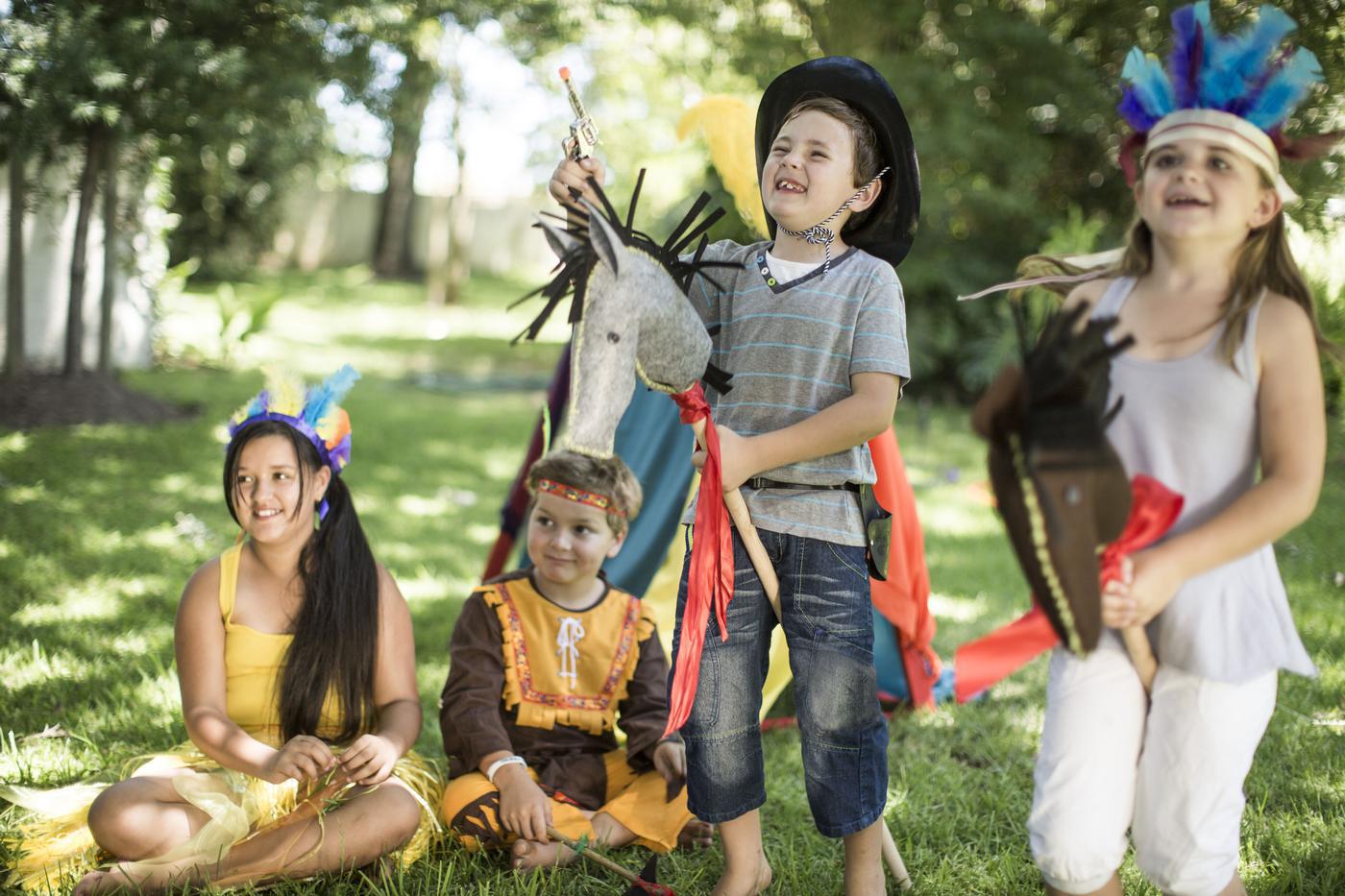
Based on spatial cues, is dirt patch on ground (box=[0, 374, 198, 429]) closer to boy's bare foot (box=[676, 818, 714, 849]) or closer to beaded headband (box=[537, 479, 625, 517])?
beaded headband (box=[537, 479, 625, 517])

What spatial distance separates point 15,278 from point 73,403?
2.66ft

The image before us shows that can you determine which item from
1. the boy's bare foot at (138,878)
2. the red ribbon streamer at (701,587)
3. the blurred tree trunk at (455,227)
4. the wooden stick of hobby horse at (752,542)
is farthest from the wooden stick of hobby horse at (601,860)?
the blurred tree trunk at (455,227)

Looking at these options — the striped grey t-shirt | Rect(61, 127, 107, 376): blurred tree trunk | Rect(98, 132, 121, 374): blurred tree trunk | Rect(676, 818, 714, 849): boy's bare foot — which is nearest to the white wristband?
Rect(676, 818, 714, 849): boy's bare foot

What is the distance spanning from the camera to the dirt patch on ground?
6.69 m

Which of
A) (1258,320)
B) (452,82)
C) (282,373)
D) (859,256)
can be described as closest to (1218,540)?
(1258,320)

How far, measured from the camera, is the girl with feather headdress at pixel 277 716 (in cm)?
235

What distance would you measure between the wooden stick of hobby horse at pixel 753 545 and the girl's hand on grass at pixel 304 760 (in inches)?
37.3

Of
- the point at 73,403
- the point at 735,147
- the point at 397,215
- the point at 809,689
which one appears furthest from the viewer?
the point at 397,215

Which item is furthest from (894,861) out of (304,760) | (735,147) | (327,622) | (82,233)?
(82,233)

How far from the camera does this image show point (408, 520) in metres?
5.62

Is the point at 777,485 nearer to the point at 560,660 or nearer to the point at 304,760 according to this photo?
the point at 560,660

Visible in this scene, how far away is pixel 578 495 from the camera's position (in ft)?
9.43

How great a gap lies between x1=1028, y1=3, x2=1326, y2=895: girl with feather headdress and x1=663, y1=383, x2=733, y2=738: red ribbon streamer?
2.08 ft

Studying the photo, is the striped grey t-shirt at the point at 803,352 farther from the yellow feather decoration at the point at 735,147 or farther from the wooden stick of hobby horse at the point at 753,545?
the yellow feather decoration at the point at 735,147
